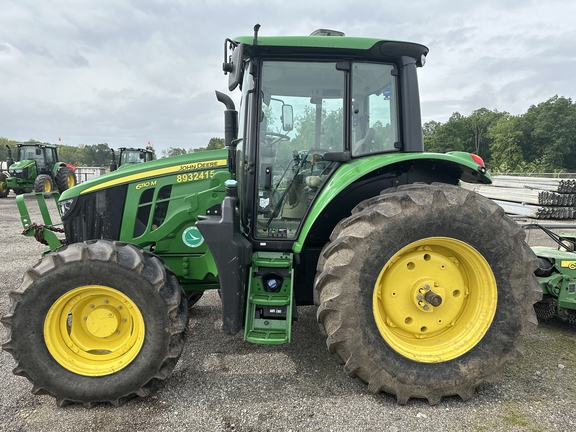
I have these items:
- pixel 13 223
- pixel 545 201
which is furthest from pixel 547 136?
pixel 13 223

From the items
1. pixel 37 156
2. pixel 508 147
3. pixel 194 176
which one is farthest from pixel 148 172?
pixel 508 147

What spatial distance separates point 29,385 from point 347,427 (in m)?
2.23

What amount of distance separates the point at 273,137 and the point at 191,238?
3.76 ft

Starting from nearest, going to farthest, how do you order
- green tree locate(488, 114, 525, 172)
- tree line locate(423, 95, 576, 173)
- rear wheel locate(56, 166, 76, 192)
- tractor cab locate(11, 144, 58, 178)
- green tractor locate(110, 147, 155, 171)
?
1. rear wheel locate(56, 166, 76, 192)
2. tractor cab locate(11, 144, 58, 178)
3. green tractor locate(110, 147, 155, 171)
4. tree line locate(423, 95, 576, 173)
5. green tree locate(488, 114, 525, 172)

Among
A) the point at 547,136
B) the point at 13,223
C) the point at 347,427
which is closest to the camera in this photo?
the point at 347,427

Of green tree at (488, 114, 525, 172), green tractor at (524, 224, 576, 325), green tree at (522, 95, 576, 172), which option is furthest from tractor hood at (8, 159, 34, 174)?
green tree at (522, 95, 576, 172)

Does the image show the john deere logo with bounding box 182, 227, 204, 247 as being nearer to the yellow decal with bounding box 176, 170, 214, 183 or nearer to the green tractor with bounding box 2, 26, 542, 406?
the green tractor with bounding box 2, 26, 542, 406

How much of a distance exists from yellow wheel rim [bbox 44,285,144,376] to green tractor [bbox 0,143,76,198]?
16.5m

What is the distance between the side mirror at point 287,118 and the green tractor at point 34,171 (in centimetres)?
1697

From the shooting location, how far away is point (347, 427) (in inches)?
88.8

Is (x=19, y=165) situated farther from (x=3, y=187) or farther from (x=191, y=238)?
(x=191, y=238)

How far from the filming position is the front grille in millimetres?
3293

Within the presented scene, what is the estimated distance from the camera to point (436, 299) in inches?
98.9

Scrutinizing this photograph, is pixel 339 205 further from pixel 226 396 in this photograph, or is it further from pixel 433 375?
pixel 226 396
